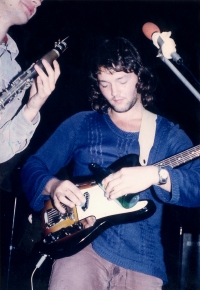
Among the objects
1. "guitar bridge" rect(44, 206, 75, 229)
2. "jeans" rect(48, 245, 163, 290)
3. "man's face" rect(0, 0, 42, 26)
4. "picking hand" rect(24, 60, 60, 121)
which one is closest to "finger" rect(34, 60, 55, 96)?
"picking hand" rect(24, 60, 60, 121)

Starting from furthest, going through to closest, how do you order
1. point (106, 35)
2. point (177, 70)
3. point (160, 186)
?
point (106, 35), point (160, 186), point (177, 70)

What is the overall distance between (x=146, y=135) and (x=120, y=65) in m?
0.63

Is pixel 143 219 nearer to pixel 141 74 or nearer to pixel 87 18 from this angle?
pixel 141 74

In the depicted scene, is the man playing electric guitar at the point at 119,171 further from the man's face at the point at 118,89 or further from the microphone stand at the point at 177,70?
the microphone stand at the point at 177,70

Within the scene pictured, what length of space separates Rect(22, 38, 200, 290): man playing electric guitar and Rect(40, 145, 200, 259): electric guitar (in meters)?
0.06

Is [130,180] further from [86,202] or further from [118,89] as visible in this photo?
[118,89]

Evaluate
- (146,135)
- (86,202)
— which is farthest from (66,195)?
(146,135)

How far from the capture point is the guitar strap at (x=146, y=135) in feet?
6.27

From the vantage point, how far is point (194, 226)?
89.0 inches

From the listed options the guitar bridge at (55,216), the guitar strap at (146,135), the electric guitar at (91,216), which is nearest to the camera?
the electric guitar at (91,216)

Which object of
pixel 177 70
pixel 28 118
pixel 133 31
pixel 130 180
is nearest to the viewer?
pixel 177 70

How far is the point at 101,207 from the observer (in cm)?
174

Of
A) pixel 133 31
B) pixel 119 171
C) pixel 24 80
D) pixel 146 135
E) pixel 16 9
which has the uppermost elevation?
pixel 133 31

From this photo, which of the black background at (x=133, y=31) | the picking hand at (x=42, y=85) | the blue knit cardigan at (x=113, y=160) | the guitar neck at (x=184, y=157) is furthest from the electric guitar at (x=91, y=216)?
the black background at (x=133, y=31)
